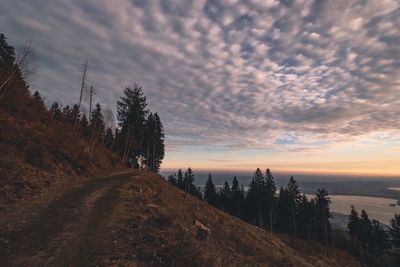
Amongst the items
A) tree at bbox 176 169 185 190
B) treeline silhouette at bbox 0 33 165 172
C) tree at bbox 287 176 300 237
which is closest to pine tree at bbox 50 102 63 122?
treeline silhouette at bbox 0 33 165 172

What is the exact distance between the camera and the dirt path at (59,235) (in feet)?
29.7

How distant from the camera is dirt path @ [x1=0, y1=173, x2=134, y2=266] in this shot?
29.7 feet

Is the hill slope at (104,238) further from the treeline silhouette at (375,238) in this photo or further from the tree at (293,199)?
the treeline silhouette at (375,238)

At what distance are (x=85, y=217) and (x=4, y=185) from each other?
21.6 feet

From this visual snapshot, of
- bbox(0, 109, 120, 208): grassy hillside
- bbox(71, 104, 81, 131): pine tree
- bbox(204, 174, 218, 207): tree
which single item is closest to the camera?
bbox(0, 109, 120, 208): grassy hillside

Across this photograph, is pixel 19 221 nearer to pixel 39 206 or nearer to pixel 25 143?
pixel 39 206

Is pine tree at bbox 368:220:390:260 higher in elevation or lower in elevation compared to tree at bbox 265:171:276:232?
lower

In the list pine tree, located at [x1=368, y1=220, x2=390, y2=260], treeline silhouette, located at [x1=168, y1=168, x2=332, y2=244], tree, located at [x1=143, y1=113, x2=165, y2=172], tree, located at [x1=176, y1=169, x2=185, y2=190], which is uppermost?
tree, located at [x1=143, y1=113, x2=165, y2=172]

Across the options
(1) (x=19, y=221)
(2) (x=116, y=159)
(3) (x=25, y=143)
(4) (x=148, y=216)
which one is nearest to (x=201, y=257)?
(4) (x=148, y=216)

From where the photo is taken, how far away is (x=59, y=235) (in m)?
11.0

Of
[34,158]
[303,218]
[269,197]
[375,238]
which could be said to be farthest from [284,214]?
[34,158]

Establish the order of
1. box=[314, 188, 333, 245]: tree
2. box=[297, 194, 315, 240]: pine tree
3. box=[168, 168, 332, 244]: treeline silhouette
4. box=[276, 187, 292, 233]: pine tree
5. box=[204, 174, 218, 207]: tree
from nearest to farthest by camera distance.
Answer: box=[314, 188, 333, 245]: tree < box=[297, 194, 315, 240]: pine tree < box=[168, 168, 332, 244]: treeline silhouette < box=[276, 187, 292, 233]: pine tree < box=[204, 174, 218, 207]: tree

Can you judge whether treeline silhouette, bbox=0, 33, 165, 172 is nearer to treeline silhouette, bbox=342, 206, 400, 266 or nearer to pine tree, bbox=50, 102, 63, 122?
pine tree, bbox=50, 102, 63, 122

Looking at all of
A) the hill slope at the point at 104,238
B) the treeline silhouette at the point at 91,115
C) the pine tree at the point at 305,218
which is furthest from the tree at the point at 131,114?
the pine tree at the point at 305,218
